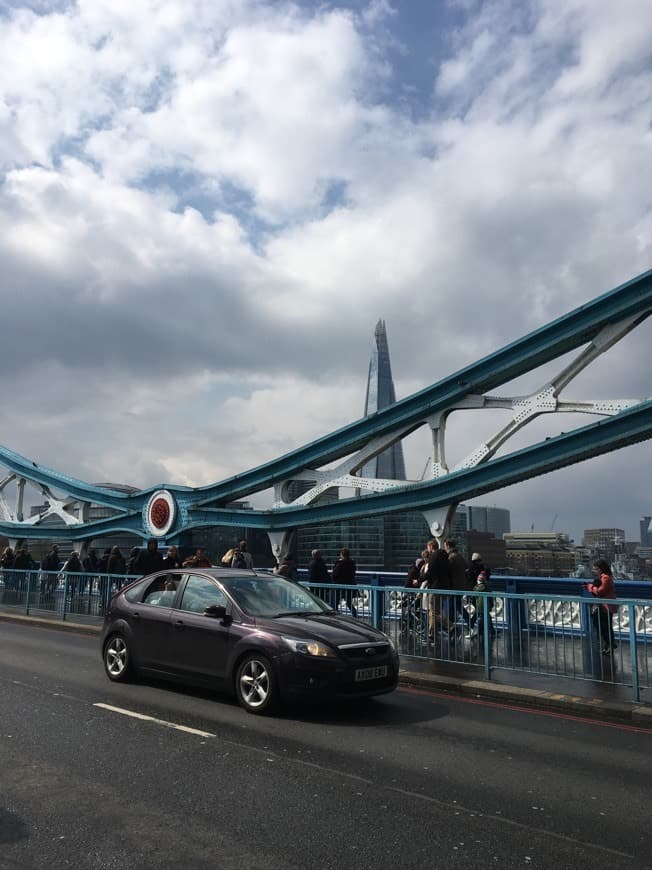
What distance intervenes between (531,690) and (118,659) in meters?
5.33

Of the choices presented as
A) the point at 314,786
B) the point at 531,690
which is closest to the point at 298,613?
the point at 531,690

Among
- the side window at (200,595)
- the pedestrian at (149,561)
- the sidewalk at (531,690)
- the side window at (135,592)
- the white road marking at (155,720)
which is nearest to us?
the white road marking at (155,720)

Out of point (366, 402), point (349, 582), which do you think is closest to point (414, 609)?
point (349, 582)

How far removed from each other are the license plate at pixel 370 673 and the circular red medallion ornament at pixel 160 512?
36395 mm

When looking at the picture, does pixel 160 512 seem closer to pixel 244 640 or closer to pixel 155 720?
pixel 244 640

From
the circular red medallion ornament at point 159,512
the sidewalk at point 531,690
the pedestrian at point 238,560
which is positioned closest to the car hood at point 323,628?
the sidewalk at point 531,690

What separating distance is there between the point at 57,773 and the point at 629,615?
6640 millimetres

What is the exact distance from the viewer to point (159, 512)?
43.8 metres

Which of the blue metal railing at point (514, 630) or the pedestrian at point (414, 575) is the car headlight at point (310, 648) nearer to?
the blue metal railing at point (514, 630)

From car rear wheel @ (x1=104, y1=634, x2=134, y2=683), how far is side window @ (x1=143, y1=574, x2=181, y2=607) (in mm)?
634

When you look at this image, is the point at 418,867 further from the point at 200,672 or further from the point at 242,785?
the point at 200,672

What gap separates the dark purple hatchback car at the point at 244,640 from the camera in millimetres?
7449

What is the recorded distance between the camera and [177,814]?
4.60m

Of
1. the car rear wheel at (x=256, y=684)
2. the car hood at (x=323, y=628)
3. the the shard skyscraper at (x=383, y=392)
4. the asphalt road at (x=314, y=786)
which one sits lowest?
the asphalt road at (x=314, y=786)
